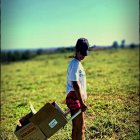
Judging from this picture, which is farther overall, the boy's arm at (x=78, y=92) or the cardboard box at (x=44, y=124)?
the cardboard box at (x=44, y=124)

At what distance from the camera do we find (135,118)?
8.06m

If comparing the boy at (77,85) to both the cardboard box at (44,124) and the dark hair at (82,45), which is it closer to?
the dark hair at (82,45)

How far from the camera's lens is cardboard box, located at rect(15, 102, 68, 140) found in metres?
5.44

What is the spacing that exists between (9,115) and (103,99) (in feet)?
9.05

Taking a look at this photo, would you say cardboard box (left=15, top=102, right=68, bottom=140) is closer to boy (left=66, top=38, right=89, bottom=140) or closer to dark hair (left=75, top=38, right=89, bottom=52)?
boy (left=66, top=38, right=89, bottom=140)

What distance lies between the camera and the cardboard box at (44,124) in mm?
5438

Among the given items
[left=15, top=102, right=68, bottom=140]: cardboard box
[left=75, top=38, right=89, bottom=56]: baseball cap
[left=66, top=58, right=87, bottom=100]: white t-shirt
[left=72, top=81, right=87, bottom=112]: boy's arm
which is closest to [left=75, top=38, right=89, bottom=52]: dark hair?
[left=75, top=38, right=89, bottom=56]: baseball cap

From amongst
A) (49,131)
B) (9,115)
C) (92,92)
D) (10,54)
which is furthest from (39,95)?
(10,54)

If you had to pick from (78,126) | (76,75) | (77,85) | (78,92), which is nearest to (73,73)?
(76,75)

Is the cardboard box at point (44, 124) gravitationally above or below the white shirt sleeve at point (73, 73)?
below

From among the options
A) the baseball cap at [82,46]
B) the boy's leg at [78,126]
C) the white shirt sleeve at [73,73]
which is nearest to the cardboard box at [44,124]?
the boy's leg at [78,126]

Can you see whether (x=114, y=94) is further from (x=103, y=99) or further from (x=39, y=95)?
(x=39, y=95)

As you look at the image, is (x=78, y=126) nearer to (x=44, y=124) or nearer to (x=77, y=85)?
(x=44, y=124)

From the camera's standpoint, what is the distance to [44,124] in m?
5.50
